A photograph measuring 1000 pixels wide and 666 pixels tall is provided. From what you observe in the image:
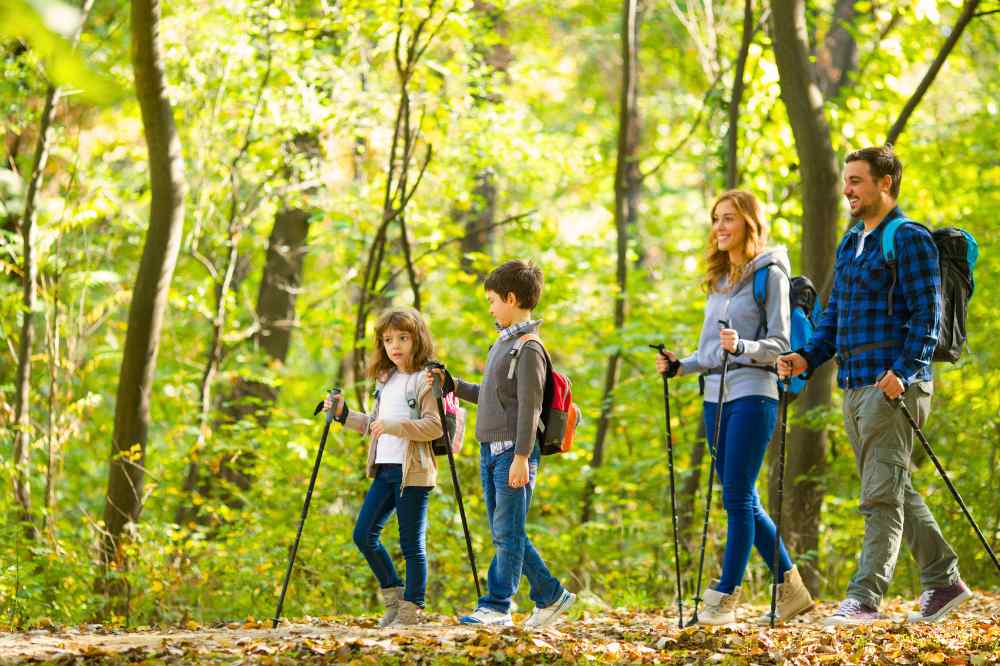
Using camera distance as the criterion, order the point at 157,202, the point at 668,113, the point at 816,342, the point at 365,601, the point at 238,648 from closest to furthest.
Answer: the point at 238,648 < the point at 816,342 < the point at 157,202 < the point at 365,601 < the point at 668,113

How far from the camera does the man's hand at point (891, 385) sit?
16.0ft

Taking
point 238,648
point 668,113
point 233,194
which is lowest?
point 238,648

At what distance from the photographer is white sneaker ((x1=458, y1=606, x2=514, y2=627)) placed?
205 inches

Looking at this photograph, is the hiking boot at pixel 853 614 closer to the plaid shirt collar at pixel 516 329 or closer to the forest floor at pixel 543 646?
the forest floor at pixel 543 646

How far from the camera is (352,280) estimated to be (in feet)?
41.1

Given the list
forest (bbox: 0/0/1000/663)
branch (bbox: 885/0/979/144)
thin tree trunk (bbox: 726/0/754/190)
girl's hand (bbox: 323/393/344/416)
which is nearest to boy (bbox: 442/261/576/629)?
girl's hand (bbox: 323/393/344/416)

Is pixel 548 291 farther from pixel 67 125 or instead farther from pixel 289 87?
pixel 67 125

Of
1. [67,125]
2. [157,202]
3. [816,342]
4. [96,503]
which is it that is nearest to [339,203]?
[67,125]

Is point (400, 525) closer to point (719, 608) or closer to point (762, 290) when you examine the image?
point (719, 608)

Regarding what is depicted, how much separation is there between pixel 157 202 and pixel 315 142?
3.99 m

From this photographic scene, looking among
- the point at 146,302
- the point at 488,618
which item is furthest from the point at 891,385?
the point at 146,302

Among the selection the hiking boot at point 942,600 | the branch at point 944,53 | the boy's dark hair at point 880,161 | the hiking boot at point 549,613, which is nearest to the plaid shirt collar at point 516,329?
the hiking boot at point 549,613

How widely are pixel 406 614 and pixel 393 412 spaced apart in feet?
3.25

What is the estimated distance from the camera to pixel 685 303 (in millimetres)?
12133
